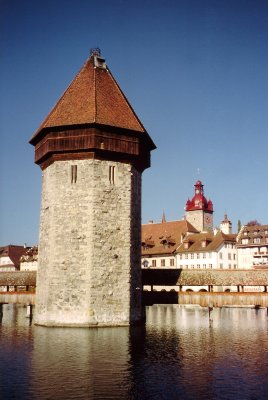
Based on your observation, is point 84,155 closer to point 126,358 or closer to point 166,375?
point 126,358

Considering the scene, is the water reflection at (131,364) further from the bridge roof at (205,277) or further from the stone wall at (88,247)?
the bridge roof at (205,277)

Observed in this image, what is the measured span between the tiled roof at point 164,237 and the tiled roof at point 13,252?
874 inches

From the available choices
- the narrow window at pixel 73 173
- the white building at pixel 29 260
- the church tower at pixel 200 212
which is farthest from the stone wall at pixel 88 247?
the church tower at pixel 200 212

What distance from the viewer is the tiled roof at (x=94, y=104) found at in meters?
19.4

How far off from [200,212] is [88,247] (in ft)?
164

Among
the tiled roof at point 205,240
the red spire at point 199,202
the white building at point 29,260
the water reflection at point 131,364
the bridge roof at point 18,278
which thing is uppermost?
the red spire at point 199,202

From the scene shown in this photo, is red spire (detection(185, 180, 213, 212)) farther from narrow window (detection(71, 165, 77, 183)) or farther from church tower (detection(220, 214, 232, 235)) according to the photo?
narrow window (detection(71, 165, 77, 183))

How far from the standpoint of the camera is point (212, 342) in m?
15.1

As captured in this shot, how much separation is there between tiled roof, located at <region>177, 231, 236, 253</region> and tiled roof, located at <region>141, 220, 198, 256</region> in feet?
3.82

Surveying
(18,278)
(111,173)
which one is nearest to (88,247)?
(111,173)

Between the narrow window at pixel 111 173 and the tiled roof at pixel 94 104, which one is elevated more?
the tiled roof at pixel 94 104

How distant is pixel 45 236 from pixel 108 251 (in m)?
3.21

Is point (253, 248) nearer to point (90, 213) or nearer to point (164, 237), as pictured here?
point (164, 237)

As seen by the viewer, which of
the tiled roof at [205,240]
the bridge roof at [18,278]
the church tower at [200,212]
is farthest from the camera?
the church tower at [200,212]
